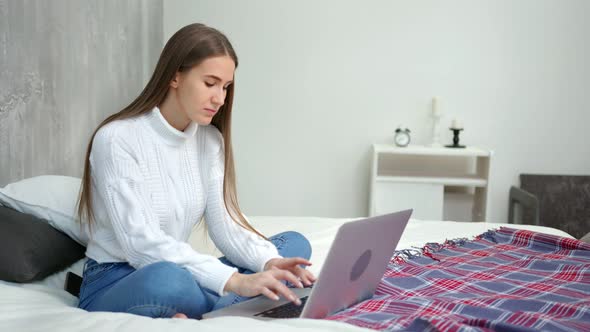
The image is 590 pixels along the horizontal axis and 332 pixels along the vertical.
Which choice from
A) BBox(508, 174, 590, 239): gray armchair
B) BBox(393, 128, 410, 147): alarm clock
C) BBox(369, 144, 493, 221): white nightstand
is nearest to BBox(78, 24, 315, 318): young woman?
BBox(369, 144, 493, 221): white nightstand

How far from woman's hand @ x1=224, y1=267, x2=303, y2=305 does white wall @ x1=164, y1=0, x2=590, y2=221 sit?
290 cm

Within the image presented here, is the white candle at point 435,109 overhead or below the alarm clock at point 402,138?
overhead

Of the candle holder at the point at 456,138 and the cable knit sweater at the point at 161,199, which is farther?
the candle holder at the point at 456,138

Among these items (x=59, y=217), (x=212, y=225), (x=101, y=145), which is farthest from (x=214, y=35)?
(x=59, y=217)

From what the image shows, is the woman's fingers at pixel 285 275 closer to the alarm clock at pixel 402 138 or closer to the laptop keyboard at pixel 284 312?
the laptop keyboard at pixel 284 312

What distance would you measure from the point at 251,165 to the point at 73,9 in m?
1.97

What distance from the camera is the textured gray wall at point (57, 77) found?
1.97 metres

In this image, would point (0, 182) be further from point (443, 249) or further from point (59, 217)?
point (443, 249)

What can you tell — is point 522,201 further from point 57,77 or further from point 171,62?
point 171,62

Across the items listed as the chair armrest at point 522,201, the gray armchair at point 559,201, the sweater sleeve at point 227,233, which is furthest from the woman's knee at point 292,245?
the gray armchair at point 559,201

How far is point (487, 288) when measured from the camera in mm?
1646

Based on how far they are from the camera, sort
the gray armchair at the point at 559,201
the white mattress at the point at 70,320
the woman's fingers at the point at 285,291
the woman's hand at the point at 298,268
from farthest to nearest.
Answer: the gray armchair at the point at 559,201 < the woman's hand at the point at 298,268 < the woman's fingers at the point at 285,291 < the white mattress at the point at 70,320

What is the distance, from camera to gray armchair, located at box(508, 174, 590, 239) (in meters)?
4.14

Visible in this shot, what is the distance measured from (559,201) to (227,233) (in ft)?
9.83
